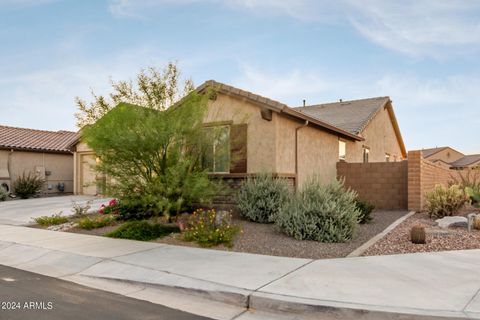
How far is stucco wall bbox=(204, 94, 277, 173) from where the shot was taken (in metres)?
12.6

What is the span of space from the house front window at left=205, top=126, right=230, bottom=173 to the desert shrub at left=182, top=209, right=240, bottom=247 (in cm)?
192

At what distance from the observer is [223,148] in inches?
472

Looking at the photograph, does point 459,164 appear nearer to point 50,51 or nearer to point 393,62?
point 393,62

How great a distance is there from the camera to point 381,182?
52.4ft

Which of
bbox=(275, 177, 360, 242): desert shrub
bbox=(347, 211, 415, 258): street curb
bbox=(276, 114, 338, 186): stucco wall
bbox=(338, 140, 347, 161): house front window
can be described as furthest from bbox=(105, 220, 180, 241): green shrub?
bbox=(338, 140, 347, 161): house front window

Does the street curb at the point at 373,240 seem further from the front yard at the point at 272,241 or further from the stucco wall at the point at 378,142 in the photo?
the stucco wall at the point at 378,142

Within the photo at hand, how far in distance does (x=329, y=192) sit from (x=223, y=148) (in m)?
3.57

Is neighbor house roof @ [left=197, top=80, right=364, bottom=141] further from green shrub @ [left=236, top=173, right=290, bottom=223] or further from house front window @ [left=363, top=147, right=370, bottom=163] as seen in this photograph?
house front window @ [left=363, top=147, right=370, bottom=163]

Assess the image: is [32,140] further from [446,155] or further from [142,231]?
[446,155]

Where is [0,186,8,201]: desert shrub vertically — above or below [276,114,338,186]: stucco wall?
below

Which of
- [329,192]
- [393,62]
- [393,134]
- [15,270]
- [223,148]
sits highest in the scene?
[393,62]

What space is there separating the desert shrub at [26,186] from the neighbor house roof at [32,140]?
213cm

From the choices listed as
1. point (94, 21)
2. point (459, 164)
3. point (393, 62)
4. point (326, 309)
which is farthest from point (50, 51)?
point (459, 164)

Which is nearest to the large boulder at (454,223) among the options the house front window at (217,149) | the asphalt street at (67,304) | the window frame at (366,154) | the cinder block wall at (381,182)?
the cinder block wall at (381,182)
